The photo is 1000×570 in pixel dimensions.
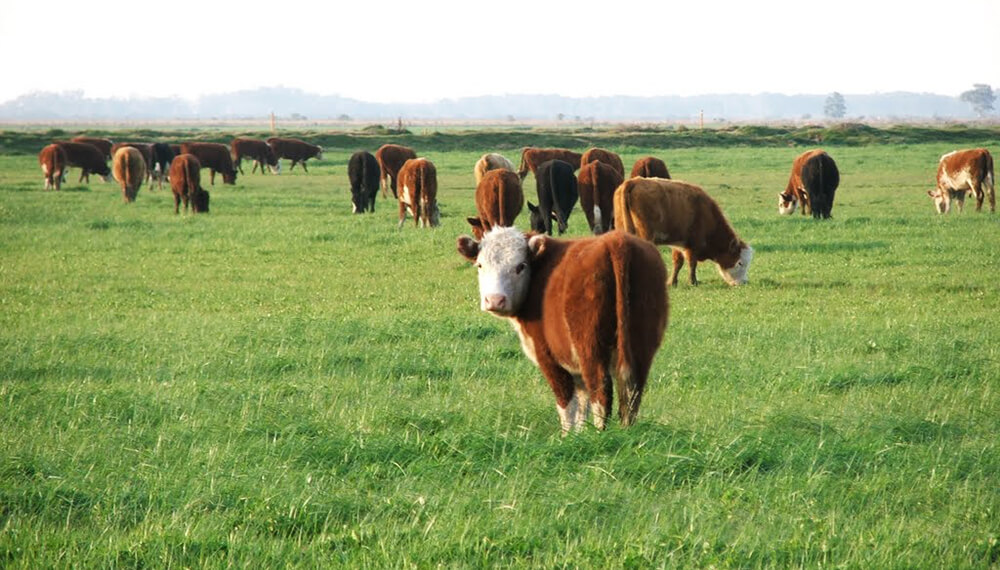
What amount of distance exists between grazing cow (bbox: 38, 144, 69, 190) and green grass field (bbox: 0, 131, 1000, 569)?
19.6m

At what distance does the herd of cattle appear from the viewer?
6.27 meters

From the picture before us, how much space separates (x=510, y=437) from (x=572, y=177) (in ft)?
50.6

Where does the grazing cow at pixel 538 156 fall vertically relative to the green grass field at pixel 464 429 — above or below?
above

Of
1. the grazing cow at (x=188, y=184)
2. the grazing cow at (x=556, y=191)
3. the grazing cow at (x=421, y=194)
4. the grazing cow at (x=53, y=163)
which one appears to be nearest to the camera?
the grazing cow at (x=556, y=191)

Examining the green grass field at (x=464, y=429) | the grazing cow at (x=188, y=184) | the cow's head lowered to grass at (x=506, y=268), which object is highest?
the cow's head lowered to grass at (x=506, y=268)

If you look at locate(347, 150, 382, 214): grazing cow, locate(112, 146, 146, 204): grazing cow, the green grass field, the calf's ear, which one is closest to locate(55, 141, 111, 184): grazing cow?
locate(112, 146, 146, 204): grazing cow

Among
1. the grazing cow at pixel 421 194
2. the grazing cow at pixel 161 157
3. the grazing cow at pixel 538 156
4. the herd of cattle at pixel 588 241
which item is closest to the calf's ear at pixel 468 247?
the herd of cattle at pixel 588 241

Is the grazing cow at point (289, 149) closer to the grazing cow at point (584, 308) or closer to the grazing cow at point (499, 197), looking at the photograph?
the grazing cow at point (499, 197)

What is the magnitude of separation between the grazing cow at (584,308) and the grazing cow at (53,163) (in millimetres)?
30168

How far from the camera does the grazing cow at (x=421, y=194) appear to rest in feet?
75.9

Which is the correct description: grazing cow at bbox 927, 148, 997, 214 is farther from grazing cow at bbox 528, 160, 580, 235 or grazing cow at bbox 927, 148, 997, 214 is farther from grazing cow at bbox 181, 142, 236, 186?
grazing cow at bbox 181, 142, 236, 186

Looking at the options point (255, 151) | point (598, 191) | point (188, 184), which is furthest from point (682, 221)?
point (255, 151)

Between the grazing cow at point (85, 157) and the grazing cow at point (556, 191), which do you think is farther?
the grazing cow at point (85, 157)

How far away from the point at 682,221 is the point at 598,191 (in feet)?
19.0
